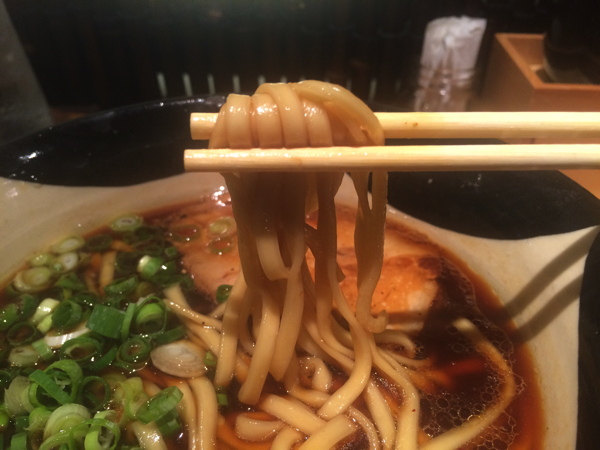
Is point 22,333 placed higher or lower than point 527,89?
lower

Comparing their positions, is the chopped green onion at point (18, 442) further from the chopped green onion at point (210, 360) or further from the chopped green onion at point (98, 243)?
the chopped green onion at point (98, 243)

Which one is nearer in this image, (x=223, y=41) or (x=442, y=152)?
(x=442, y=152)

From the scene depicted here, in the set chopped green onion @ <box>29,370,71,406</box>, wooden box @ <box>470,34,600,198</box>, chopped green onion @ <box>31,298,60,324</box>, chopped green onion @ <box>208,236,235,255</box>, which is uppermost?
wooden box @ <box>470,34,600,198</box>

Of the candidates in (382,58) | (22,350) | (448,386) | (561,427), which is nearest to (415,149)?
(448,386)

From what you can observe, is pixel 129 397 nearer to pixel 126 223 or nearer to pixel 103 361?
pixel 103 361

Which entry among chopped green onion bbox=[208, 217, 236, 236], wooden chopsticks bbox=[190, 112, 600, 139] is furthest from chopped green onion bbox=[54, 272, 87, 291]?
wooden chopsticks bbox=[190, 112, 600, 139]

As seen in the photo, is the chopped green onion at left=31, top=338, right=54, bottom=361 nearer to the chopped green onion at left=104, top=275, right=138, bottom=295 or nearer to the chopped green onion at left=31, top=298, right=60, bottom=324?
the chopped green onion at left=31, top=298, right=60, bottom=324

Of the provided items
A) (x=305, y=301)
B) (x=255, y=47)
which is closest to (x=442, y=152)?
(x=305, y=301)
